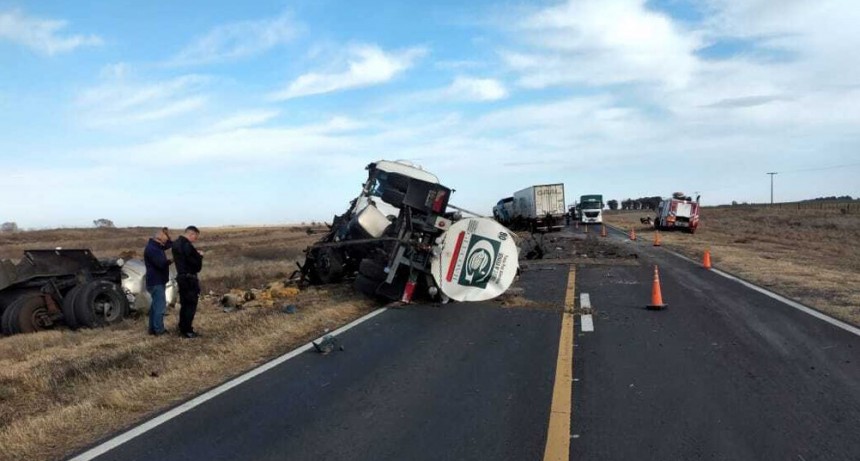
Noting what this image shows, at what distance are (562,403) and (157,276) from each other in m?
7.53

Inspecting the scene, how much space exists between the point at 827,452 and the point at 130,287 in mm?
12463

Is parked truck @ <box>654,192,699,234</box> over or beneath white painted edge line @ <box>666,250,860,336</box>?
over

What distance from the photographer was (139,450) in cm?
529

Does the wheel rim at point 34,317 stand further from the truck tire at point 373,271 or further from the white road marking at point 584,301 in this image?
the white road marking at point 584,301

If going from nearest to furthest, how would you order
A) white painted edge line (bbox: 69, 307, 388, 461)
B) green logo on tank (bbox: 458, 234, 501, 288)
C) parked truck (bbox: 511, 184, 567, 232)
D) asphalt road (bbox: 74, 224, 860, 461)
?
1. asphalt road (bbox: 74, 224, 860, 461)
2. white painted edge line (bbox: 69, 307, 388, 461)
3. green logo on tank (bbox: 458, 234, 501, 288)
4. parked truck (bbox: 511, 184, 567, 232)

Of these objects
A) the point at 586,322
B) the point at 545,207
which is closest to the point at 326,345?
the point at 586,322

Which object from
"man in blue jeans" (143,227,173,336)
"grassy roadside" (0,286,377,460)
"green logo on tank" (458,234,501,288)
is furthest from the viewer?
"green logo on tank" (458,234,501,288)

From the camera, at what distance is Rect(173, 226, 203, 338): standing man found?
33.7ft

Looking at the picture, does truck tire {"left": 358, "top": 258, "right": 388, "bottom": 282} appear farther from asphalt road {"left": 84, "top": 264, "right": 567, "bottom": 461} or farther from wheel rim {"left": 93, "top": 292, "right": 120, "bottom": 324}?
wheel rim {"left": 93, "top": 292, "right": 120, "bottom": 324}

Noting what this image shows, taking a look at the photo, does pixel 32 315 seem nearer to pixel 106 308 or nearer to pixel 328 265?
pixel 106 308

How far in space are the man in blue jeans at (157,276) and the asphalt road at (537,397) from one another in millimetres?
3239

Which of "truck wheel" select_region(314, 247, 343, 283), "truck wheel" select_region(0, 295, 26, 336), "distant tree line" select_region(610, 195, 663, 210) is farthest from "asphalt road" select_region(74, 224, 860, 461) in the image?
"distant tree line" select_region(610, 195, 663, 210)

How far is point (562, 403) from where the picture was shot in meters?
6.17

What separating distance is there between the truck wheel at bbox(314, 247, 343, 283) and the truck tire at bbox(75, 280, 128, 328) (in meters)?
4.86
